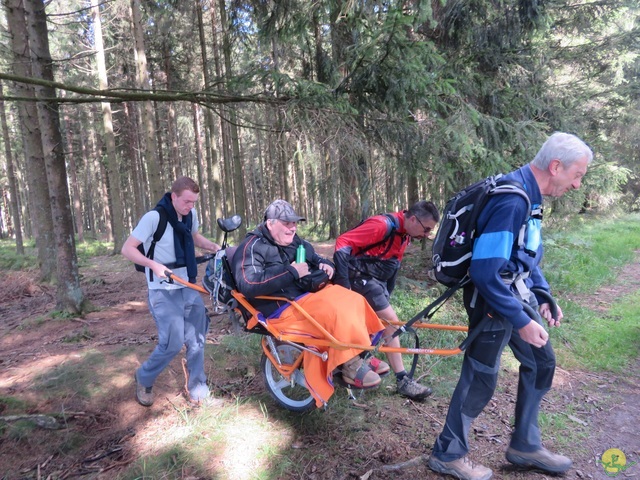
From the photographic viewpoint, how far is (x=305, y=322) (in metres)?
3.15

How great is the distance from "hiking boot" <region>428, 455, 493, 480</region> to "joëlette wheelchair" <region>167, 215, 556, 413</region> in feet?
2.61

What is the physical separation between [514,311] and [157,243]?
2.96 meters

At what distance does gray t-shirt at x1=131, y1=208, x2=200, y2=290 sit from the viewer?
352 centimetres

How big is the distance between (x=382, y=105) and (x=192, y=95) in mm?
2570

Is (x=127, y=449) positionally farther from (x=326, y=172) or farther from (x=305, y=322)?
(x=326, y=172)

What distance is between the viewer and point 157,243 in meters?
3.66

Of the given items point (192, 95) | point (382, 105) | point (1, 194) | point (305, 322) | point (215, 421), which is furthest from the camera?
point (1, 194)

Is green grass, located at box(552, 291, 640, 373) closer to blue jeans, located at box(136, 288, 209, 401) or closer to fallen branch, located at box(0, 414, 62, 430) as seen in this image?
blue jeans, located at box(136, 288, 209, 401)

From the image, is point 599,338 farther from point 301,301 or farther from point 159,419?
point 159,419

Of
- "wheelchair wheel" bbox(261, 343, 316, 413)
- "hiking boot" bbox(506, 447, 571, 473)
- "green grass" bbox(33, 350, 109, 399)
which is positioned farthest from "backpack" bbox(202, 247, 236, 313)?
"hiking boot" bbox(506, 447, 571, 473)

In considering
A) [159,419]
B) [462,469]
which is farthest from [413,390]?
[159,419]

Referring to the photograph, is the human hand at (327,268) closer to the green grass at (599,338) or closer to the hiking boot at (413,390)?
the hiking boot at (413,390)

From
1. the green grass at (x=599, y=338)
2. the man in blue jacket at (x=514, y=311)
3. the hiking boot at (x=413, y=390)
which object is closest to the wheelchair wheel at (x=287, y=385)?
the hiking boot at (x=413, y=390)

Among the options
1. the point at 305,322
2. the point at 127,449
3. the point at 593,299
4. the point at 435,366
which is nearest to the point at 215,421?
the point at 127,449
